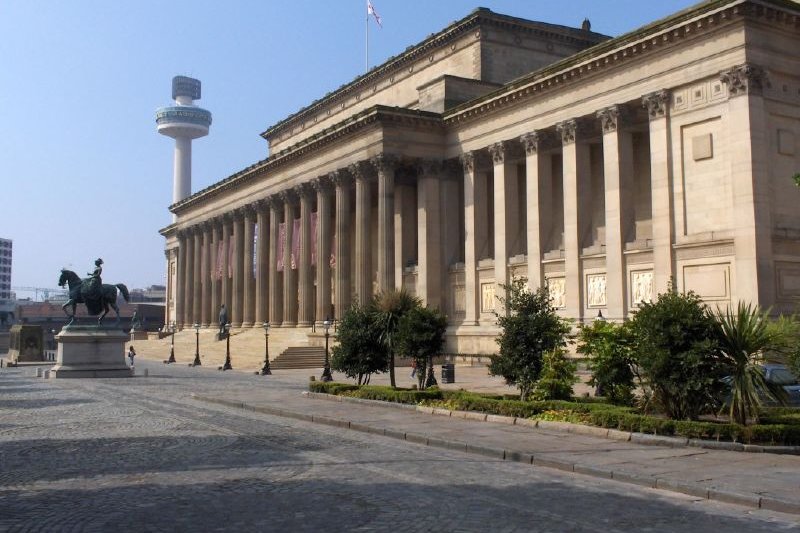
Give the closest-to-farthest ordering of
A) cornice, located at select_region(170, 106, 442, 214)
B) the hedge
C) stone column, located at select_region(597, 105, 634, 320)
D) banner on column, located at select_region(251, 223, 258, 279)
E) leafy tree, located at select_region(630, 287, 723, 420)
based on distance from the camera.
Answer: the hedge < leafy tree, located at select_region(630, 287, 723, 420) < stone column, located at select_region(597, 105, 634, 320) < cornice, located at select_region(170, 106, 442, 214) < banner on column, located at select_region(251, 223, 258, 279)

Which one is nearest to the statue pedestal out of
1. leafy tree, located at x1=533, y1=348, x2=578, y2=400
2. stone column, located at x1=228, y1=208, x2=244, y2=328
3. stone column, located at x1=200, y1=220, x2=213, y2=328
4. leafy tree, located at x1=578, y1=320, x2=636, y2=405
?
leafy tree, located at x1=533, y1=348, x2=578, y2=400

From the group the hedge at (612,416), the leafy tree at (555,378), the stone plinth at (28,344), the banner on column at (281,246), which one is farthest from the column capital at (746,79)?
the stone plinth at (28,344)

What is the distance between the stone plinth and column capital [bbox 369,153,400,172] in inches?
1394

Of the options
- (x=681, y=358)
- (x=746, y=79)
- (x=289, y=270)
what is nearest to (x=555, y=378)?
(x=681, y=358)

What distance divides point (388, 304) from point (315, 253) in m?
33.9

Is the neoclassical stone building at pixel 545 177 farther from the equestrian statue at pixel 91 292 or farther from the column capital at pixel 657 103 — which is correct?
the equestrian statue at pixel 91 292

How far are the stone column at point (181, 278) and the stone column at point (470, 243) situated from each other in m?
47.7

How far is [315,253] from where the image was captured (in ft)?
209

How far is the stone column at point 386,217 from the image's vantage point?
177ft

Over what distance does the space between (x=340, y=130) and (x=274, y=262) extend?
1727 cm

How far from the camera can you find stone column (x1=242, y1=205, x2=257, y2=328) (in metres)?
75.6

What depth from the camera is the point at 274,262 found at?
7075 centimetres

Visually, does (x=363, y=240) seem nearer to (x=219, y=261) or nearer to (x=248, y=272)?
(x=248, y=272)

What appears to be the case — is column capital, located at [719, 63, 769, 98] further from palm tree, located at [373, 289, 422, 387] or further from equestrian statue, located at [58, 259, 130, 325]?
equestrian statue, located at [58, 259, 130, 325]
